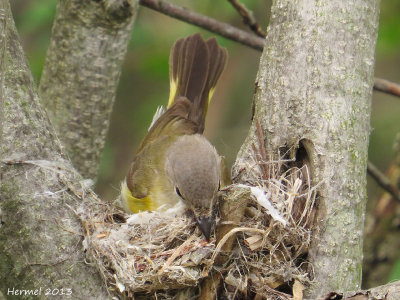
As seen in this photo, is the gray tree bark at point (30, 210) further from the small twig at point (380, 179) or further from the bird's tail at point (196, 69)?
the small twig at point (380, 179)

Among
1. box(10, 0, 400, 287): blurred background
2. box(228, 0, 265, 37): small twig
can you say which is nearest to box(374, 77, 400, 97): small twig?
box(228, 0, 265, 37): small twig

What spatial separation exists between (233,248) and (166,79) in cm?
387

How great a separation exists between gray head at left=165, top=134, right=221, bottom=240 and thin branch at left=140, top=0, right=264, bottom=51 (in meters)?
0.85

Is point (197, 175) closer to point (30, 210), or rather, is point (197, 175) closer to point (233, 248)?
point (233, 248)

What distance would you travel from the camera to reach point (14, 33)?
2.92m

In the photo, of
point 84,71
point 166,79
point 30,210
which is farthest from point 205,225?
point 166,79

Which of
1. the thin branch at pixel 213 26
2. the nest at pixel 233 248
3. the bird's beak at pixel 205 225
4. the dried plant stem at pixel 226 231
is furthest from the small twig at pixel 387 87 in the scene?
the bird's beak at pixel 205 225

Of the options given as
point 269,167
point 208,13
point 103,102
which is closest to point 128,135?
point 208,13

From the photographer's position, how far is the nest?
3.32 meters

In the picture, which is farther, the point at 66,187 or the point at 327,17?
the point at 327,17

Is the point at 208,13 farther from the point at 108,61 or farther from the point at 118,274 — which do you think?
the point at 118,274

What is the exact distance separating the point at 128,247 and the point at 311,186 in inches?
39.8

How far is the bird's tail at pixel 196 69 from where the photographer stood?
498 cm

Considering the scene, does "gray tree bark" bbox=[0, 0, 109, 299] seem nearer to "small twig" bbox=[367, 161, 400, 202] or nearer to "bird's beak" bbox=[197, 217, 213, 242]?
"bird's beak" bbox=[197, 217, 213, 242]
